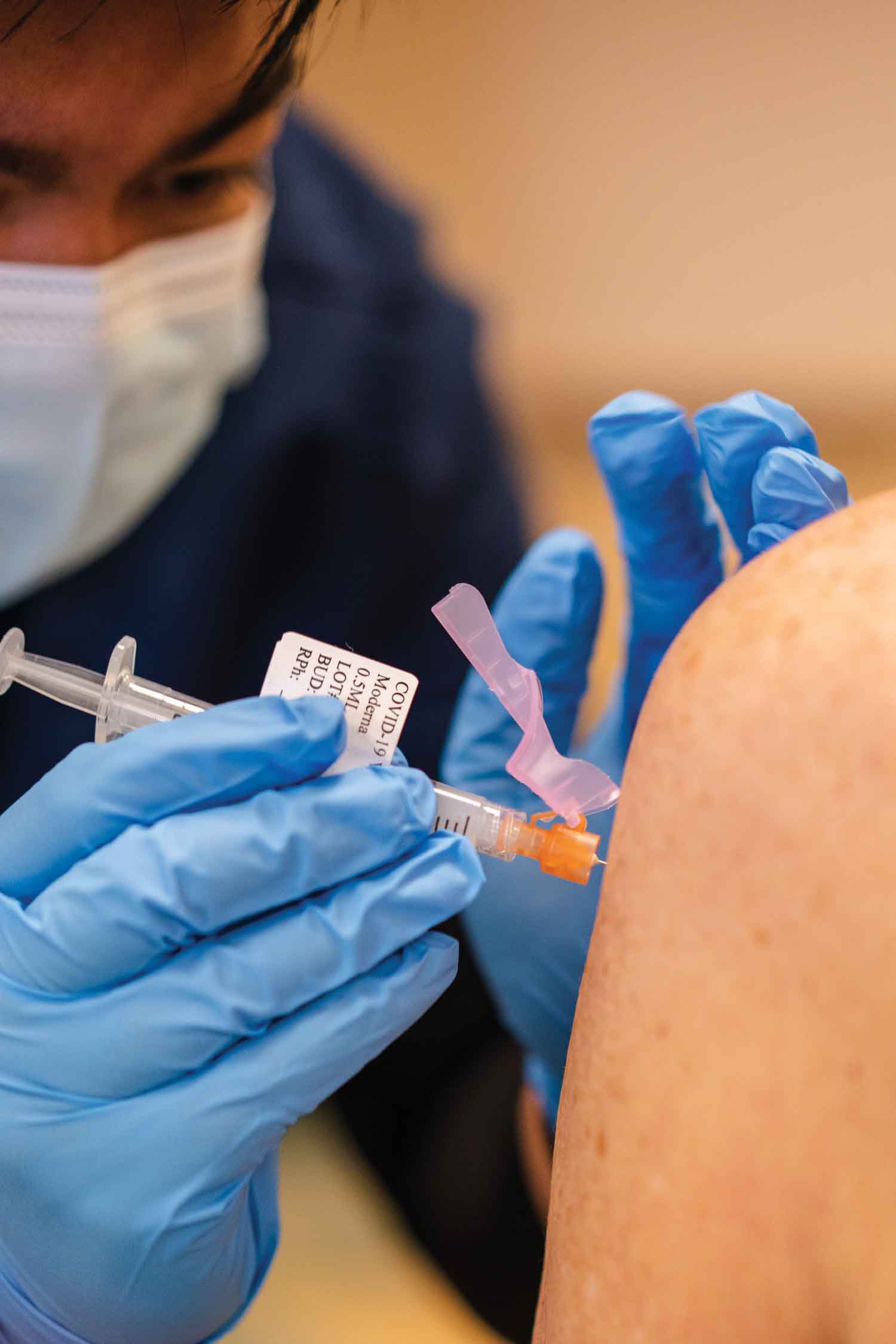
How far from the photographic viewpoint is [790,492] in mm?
891

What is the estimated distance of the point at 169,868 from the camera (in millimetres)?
744

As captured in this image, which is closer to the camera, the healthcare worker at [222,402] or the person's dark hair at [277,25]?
the person's dark hair at [277,25]

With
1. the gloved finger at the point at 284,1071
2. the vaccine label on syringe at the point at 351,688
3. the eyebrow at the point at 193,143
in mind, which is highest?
the eyebrow at the point at 193,143

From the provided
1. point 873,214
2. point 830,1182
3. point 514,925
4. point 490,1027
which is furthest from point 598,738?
point 873,214

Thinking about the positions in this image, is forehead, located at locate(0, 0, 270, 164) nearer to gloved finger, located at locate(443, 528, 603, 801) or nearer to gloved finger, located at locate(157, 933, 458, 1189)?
gloved finger, located at locate(443, 528, 603, 801)

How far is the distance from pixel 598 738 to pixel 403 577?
0.59m

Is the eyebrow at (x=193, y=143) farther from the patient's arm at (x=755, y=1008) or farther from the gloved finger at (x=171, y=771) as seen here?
the patient's arm at (x=755, y=1008)

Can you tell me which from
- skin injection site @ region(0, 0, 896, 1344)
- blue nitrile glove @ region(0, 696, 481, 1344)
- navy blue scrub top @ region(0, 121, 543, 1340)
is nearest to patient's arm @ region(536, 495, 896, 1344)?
skin injection site @ region(0, 0, 896, 1344)

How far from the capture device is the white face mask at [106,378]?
111 centimetres

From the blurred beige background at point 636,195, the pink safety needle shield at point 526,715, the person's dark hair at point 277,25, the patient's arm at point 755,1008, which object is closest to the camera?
the patient's arm at point 755,1008

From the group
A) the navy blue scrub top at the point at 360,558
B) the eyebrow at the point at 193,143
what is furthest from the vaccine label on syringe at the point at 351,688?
the navy blue scrub top at the point at 360,558

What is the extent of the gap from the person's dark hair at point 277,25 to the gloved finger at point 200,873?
2.18ft

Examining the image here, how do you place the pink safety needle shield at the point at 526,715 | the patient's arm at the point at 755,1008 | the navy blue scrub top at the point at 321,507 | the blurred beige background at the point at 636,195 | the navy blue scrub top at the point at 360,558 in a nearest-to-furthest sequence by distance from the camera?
the patient's arm at the point at 755,1008 < the pink safety needle shield at the point at 526,715 < the navy blue scrub top at the point at 360,558 < the navy blue scrub top at the point at 321,507 < the blurred beige background at the point at 636,195

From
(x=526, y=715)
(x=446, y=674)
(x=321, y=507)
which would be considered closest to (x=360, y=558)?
(x=321, y=507)
